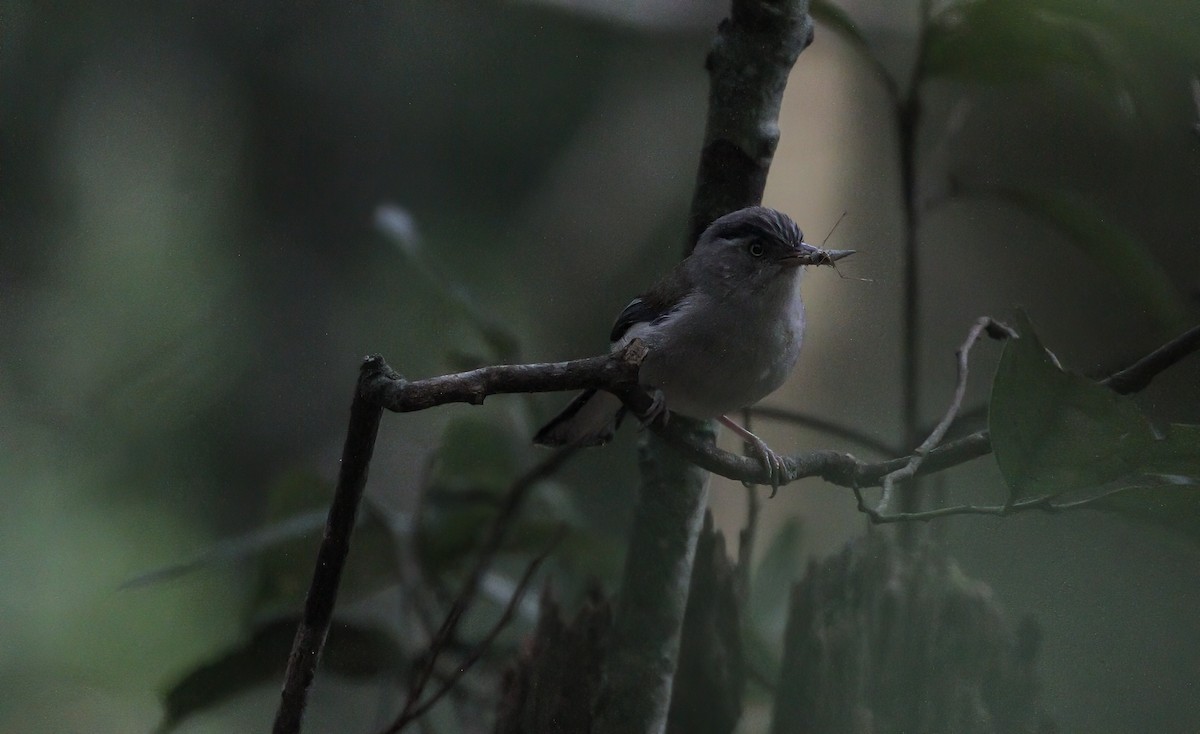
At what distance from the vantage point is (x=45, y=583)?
93 centimetres

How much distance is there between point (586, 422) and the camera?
2.01ft

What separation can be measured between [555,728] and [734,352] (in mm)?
270

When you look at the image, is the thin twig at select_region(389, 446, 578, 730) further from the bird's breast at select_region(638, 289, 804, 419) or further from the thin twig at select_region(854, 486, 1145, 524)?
the thin twig at select_region(854, 486, 1145, 524)

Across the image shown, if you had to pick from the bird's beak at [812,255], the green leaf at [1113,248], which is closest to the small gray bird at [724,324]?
the bird's beak at [812,255]

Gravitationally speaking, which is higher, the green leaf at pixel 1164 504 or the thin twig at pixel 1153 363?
the thin twig at pixel 1153 363

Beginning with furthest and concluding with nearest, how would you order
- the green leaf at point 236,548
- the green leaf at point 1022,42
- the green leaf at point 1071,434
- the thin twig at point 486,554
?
the green leaf at point 236,548 → the thin twig at point 486,554 → the green leaf at point 1022,42 → the green leaf at point 1071,434

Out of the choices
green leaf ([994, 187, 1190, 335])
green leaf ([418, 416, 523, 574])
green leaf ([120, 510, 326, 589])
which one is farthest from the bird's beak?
green leaf ([120, 510, 326, 589])

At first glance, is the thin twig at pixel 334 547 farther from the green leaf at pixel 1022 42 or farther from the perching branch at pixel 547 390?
the green leaf at pixel 1022 42

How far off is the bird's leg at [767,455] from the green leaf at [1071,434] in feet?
0.42

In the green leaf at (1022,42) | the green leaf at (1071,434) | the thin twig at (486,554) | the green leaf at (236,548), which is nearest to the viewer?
the green leaf at (1071,434)

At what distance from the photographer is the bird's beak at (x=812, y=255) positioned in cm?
52

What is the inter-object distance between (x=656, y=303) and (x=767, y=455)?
0.40 ft

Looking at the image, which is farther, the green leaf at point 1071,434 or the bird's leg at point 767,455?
the bird's leg at point 767,455

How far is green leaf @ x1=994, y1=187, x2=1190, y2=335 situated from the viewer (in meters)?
0.47
